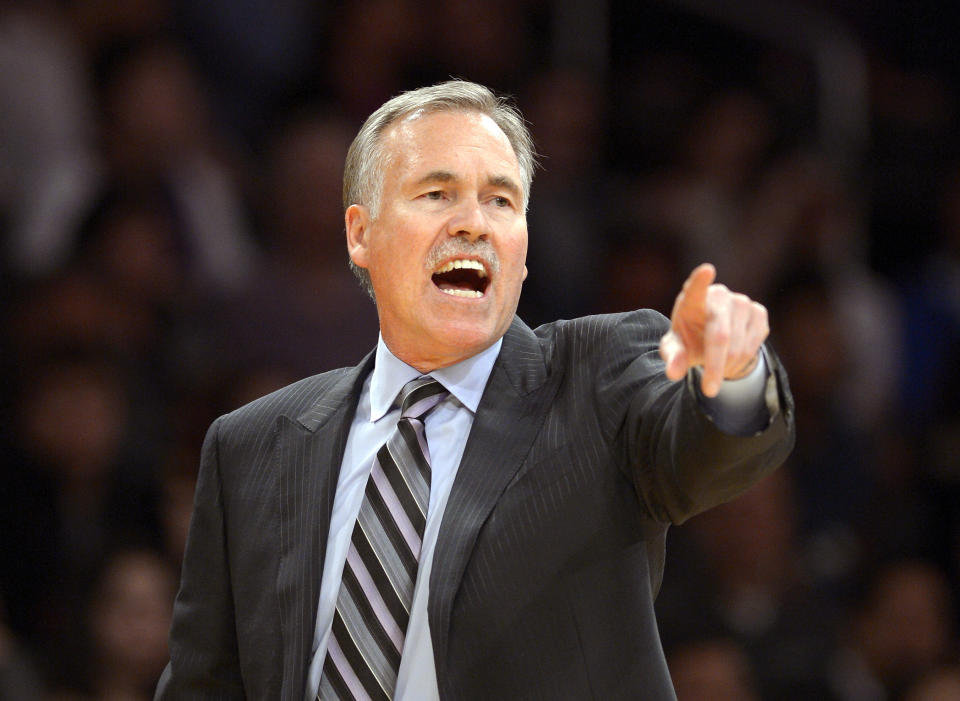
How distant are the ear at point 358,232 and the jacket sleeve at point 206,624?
1.44 feet

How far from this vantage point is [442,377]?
209cm

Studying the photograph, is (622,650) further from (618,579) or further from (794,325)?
(794,325)

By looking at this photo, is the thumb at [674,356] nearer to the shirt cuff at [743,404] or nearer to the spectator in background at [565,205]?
the shirt cuff at [743,404]

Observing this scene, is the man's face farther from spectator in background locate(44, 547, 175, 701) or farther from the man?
spectator in background locate(44, 547, 175, 701)

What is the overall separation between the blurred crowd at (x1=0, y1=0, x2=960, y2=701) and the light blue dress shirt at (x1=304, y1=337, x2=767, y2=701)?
6.70 feet

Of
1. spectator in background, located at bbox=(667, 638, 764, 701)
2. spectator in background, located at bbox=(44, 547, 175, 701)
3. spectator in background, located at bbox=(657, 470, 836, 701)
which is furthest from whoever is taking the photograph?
spectator in background, located at bbox=(657, 470, 836, 701)

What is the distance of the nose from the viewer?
206 cm

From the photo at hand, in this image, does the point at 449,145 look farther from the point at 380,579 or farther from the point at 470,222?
the point at 380,579

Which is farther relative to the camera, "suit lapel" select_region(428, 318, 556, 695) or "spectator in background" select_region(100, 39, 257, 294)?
"spectator in background" select_region(100, 39, 257, 294)

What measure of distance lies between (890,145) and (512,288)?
14.6ft

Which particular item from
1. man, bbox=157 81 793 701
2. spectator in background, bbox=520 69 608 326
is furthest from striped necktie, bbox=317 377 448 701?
spectator in background, bbox=520 69 608 326

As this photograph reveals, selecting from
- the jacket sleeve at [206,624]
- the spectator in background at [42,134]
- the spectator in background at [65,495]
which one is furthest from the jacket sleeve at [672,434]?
the spectator in background at [42,134]

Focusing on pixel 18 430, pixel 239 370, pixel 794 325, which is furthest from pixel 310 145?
pixel 794 325

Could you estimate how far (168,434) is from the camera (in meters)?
4.34
